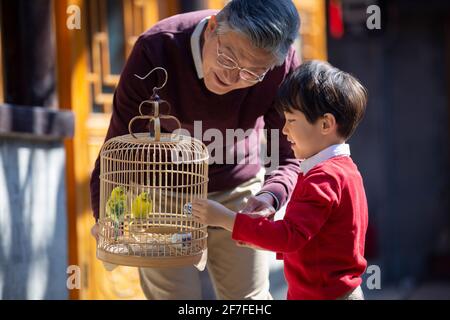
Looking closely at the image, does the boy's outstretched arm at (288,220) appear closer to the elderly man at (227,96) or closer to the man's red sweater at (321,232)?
the man's red sweater at (321,232)

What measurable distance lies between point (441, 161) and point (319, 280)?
26.7ft

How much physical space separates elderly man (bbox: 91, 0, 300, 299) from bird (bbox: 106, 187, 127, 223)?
13cm

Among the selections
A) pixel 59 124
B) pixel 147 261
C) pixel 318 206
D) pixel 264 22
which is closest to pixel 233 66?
pixel 264 22

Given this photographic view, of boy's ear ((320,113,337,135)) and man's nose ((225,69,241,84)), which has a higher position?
man's nose ((225,69,241,84))

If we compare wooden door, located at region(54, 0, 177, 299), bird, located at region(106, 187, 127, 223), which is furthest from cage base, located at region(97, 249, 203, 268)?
wooden door, located at region(54, 0, 177, 299)

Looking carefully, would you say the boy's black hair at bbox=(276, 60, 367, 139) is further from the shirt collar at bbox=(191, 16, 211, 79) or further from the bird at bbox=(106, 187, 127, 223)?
the bird at bbox=(106, 187, 127, 223)

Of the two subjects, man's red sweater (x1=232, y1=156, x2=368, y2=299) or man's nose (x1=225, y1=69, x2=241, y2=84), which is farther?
man's nose (x1=225, y1=69, x2=241, y2=84)

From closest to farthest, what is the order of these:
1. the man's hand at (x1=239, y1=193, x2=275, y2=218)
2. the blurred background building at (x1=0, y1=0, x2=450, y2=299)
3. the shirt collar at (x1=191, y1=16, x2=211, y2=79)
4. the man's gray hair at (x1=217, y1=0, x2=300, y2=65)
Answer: the man's gray hair at (x1=217, y1=0, x2=300, y2=65) → the man's hand at (x1=239, y1=193, x2=275, y2=218) → the shirt collar at (x1=191, y1=16, x2=211, y2=79) → the blurred background building at (x1=0, y1=0, x2=450, y2=299)

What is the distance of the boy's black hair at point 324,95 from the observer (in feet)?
11.6

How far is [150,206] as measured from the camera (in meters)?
3.81

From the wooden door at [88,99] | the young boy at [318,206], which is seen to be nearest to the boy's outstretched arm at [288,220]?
the young boy at [318,206]

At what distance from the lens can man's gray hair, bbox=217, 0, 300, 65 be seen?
3488 mm

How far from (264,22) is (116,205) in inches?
34.3

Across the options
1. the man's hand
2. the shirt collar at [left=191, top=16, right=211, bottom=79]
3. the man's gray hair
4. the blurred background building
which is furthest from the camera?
the blurred background building
